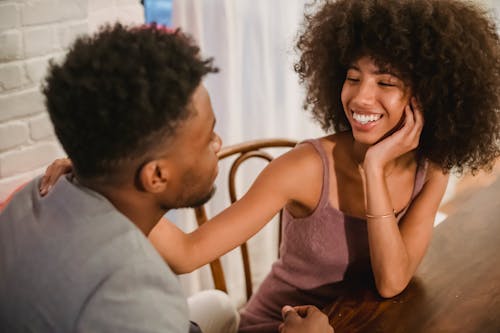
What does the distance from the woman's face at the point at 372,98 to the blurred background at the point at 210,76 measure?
0.38 metres

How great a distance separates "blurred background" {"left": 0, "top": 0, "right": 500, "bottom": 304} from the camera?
1745 mm

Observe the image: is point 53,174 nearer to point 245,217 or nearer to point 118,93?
point 118,93

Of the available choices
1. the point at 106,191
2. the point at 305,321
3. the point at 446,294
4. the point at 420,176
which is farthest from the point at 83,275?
the point at 420,176

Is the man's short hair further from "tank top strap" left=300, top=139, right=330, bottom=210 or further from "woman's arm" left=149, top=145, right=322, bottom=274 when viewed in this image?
"tank top strap" left=300, top=139, right=330, bottom=210

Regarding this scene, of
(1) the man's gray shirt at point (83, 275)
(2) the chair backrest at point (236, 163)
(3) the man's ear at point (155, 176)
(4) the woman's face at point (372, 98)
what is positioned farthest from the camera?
(2) the chair backrest at point (236, 163)

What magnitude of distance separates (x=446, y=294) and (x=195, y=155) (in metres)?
0.61

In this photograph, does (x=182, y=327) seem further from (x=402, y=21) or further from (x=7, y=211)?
(x=402, y=21)

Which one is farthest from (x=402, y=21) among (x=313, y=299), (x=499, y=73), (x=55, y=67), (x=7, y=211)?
(x=7, y=211)

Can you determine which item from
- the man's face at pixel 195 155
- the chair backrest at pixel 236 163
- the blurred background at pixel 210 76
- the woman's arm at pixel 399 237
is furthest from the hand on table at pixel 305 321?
the blurred background at pixel 210 76

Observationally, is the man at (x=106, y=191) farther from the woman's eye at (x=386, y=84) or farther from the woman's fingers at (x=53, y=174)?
the woman's eye at (x=386, y=84)

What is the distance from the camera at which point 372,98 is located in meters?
1.43

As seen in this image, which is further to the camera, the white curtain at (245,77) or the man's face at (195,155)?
the white curtain at (245,77)

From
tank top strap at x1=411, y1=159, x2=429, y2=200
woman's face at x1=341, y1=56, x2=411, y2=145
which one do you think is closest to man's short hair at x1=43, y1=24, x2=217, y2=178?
woman's face at x1=341, y1=56, x2=411, y2=145

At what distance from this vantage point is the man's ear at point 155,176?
0.96m
